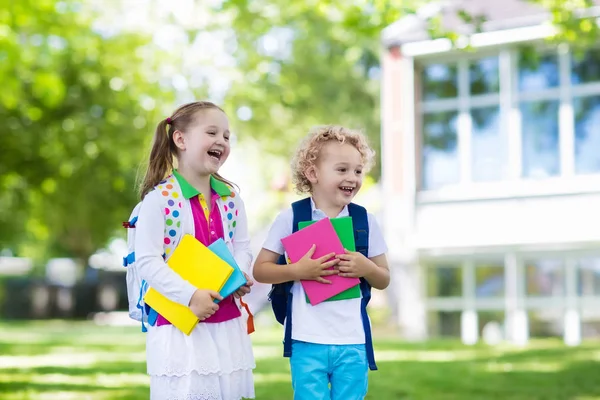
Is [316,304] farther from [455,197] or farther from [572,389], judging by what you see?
[455,197]

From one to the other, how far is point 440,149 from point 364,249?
13761 millimetres

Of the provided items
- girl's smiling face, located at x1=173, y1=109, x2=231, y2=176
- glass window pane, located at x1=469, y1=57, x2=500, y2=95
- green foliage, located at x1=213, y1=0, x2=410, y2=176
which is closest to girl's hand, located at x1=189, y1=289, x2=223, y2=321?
girl's smiling face, located at x1=173, y1=109, x2=231, y2=176

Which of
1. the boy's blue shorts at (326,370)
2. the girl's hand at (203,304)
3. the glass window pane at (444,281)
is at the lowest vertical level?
Answer: the glass window pane at (444,281)

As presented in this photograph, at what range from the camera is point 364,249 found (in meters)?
3.70

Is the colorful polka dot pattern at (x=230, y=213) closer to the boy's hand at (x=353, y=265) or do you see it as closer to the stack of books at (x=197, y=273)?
the stack of books at (x=197, y=273)

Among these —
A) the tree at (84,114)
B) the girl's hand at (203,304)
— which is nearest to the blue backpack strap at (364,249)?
the girl's hand at (203,304)

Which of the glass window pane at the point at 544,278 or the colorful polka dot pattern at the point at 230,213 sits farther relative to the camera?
the glass window pane at the point at 544,278

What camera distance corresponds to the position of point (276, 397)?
6844 millimetres

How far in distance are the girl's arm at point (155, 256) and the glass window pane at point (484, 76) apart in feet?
46.1

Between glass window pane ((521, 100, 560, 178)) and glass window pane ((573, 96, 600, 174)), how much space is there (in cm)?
35

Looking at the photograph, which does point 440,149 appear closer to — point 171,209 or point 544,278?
point 544,278

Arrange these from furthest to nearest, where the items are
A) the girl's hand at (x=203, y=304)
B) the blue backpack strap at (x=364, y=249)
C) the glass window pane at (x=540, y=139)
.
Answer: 1. the glass window pane at (x=540, y=139)
2. the blue backpack strap at (x=364, y=249)
3. the girl's hand at (x=203, y=304)

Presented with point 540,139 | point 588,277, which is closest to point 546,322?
point 588,277

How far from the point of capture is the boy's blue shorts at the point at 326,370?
3.58 meters
